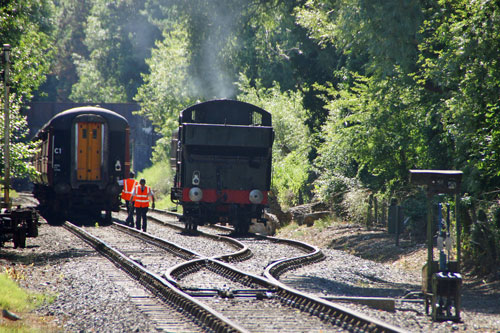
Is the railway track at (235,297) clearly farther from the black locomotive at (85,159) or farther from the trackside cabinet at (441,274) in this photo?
the black locomotive at (85,159)

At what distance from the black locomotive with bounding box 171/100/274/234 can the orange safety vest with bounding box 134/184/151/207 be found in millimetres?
930

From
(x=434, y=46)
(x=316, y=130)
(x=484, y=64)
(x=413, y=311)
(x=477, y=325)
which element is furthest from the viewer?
(x=316, y=130)

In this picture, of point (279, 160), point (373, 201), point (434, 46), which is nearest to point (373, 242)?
point (373, 201)

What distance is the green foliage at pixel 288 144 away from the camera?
1187 inches

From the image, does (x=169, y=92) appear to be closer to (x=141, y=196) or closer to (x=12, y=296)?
(x=141, y=196)

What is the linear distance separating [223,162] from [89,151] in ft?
20.1

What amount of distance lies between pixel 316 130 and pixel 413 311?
20.5 metres

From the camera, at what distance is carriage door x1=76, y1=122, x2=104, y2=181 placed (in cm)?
2350

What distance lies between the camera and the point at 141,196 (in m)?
20.0

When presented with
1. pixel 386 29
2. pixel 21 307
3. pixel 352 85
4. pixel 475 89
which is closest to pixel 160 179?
pixel 352 85

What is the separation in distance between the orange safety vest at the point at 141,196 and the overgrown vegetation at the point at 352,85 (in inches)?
145

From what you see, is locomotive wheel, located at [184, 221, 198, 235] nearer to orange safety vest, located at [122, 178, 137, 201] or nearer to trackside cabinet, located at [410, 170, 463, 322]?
orange safety vest, located at [122, 178, 137, 201]

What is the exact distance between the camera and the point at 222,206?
20.4m

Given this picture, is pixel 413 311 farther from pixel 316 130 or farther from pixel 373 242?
pixel 316 130
